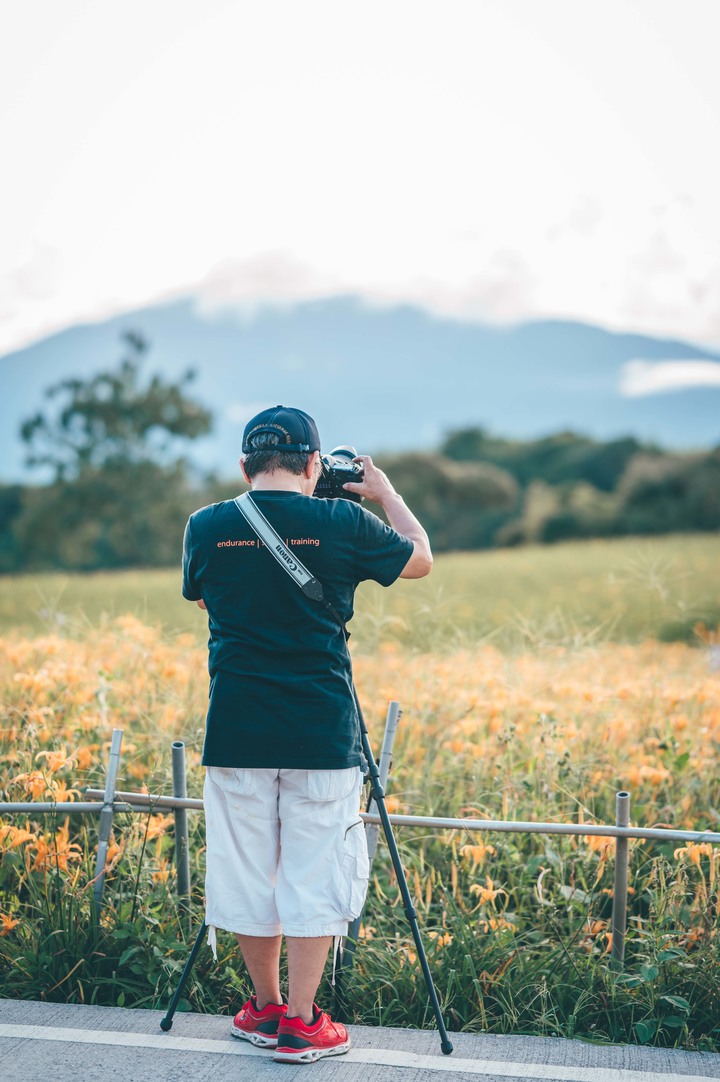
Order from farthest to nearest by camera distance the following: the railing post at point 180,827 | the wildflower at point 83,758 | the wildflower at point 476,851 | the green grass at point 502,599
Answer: the green grass at point 502,599 < the wildflower at point 83,758 < the wildflower at point 476,851 < the railing post at point 180,827

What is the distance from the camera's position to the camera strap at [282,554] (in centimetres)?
289

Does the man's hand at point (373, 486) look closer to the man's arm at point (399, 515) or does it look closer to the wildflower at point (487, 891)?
the man's arm at point (399, 515)

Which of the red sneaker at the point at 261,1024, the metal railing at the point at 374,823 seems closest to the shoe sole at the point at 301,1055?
the red sneaker at the point at 261,1024

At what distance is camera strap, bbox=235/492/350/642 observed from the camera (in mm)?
2891

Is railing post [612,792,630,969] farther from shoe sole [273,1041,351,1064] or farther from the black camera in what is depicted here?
the black camera

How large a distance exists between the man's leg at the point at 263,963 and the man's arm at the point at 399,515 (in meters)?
1.12

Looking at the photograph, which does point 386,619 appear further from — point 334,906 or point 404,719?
point 334,906

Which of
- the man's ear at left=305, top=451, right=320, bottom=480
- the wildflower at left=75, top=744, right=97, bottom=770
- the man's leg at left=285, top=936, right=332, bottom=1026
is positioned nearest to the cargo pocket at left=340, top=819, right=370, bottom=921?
the man's leg at left=285, top=936, right=332, bottom=1026

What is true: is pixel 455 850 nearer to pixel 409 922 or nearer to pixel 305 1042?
pixel 409 922

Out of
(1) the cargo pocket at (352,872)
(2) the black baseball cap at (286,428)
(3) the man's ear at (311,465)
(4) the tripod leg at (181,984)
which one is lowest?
(4) the tripod leg at (181,984)

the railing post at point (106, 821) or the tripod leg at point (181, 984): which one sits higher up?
the railing post at point (106, 821)

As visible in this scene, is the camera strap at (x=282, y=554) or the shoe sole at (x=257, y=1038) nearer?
the camera strap at (x=282, y=554)

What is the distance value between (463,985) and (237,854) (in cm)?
97

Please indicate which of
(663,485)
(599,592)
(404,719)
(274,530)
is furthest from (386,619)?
(663,485)
